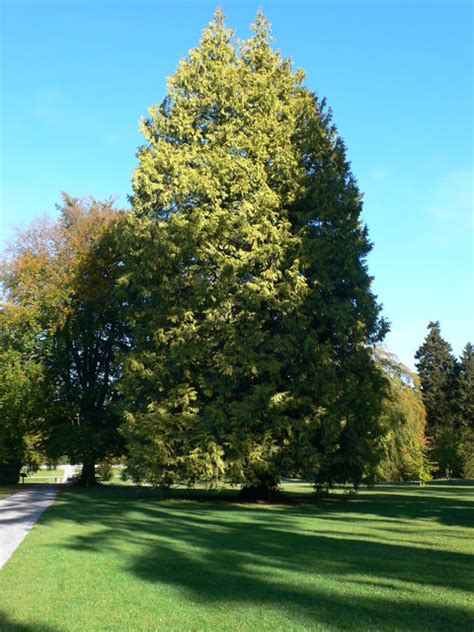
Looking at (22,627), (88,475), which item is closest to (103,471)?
(88,475)

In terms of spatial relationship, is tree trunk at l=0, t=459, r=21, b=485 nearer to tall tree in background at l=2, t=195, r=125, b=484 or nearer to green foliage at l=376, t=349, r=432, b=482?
tall tree in background at l=2, t=195, r=125, b=484

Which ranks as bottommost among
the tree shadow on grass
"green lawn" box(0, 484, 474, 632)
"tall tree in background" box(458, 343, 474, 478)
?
the tree shadow on grass

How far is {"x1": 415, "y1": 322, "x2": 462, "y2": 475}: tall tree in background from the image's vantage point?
60.7 meters

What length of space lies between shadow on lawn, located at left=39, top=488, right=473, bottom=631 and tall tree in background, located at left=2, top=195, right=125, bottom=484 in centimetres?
1330

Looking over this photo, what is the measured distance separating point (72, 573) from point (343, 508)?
12294mm

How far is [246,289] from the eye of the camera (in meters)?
19.6

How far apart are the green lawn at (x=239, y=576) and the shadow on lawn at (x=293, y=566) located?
2 cm

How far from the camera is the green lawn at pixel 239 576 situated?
18.5ft

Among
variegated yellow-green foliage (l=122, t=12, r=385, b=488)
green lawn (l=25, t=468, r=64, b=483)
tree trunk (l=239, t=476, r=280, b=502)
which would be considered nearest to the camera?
variegated yellow-green foliage (l=122, t=12, r=385, b=488)

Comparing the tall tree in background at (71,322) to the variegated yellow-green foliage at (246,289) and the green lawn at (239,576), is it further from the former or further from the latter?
the green lawn at (239,576)

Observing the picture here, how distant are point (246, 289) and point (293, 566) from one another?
12.2 metres

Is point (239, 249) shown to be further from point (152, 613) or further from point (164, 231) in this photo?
point (152, 613)

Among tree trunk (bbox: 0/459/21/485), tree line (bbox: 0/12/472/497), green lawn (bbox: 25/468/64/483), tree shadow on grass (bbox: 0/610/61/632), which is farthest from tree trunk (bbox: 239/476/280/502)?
green lawn (bbox: 25/468/64/483)

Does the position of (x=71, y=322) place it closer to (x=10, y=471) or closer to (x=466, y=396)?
(x=10, y=471)
